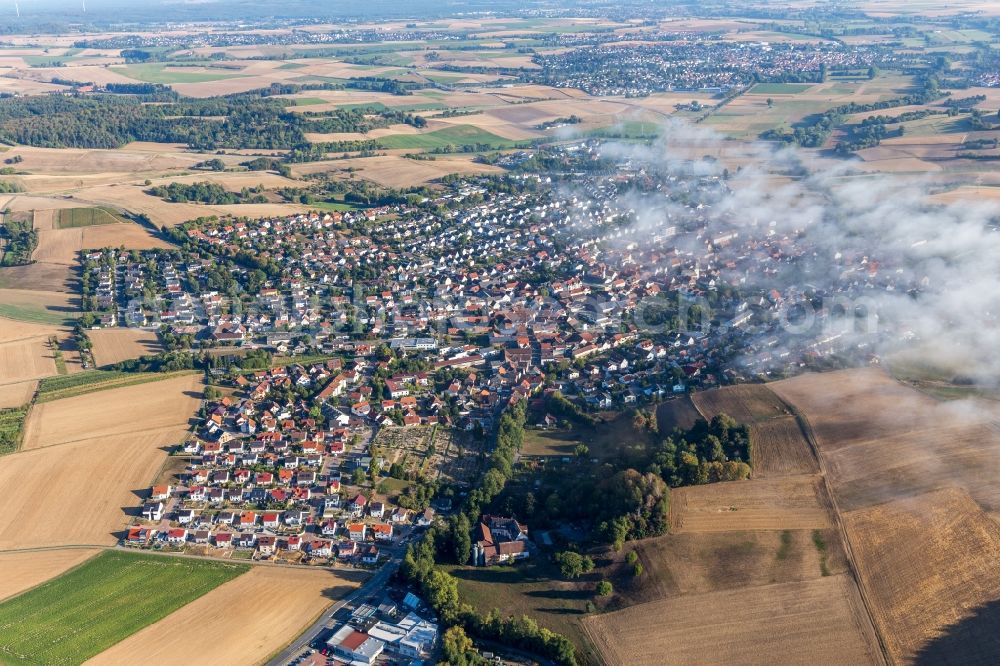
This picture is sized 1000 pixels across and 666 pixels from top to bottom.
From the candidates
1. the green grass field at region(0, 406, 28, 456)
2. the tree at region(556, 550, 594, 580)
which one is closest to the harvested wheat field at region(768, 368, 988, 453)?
the tree at region(556, 550, 594, 580)

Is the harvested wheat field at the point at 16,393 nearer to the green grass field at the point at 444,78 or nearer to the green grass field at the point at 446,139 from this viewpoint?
the green grass field at the point at 446,139

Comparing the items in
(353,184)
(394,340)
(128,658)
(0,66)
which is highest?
(0,66)

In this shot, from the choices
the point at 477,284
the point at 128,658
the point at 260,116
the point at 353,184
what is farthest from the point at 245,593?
the point at 260,116

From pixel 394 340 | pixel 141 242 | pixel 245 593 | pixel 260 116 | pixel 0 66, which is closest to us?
pixel 245 593

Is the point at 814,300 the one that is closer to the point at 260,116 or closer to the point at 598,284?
the point at 598,284

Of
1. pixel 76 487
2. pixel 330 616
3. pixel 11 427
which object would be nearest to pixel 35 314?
pixel 11 427

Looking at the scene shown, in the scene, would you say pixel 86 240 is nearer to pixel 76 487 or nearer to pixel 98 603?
pixel 76 487

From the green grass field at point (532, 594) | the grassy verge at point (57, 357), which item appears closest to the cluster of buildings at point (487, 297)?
the grassy verge at point (57, 357)
